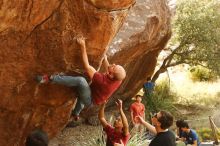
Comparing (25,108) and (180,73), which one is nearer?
(25,108)

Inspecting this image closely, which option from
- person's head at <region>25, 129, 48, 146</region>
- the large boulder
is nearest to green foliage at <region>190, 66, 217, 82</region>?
the large boulder

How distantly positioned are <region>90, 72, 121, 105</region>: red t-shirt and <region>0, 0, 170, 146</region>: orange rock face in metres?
0.61

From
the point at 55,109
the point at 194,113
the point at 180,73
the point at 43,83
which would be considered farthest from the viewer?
the point at 180,73

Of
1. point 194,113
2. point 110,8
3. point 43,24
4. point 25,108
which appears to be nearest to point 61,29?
point 43,24

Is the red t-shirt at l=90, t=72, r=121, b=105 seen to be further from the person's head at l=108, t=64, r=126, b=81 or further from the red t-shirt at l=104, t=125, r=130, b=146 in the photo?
the red t-shirt at l=104, t=125, r=130, b=146

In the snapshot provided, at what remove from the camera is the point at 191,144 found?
30.7 feet

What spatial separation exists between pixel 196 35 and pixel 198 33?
0.14 meters

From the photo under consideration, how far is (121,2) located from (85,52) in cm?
107

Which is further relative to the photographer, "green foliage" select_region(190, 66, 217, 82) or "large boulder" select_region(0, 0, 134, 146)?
"green foliage" select_region(190, 66, 217, 82)

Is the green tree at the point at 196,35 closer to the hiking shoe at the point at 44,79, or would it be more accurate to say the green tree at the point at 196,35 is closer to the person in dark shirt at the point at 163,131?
the hiking shoe at the point at 44,79

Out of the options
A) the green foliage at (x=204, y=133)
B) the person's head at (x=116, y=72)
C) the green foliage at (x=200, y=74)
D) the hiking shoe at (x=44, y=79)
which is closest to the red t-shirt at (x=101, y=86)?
the person's head at (x=116, y=72)

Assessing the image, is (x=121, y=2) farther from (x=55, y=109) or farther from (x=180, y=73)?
(x=180, y=73)

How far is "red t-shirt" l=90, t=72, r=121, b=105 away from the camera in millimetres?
7141

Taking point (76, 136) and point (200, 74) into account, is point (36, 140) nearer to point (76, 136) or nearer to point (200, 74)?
point (76, 136)
